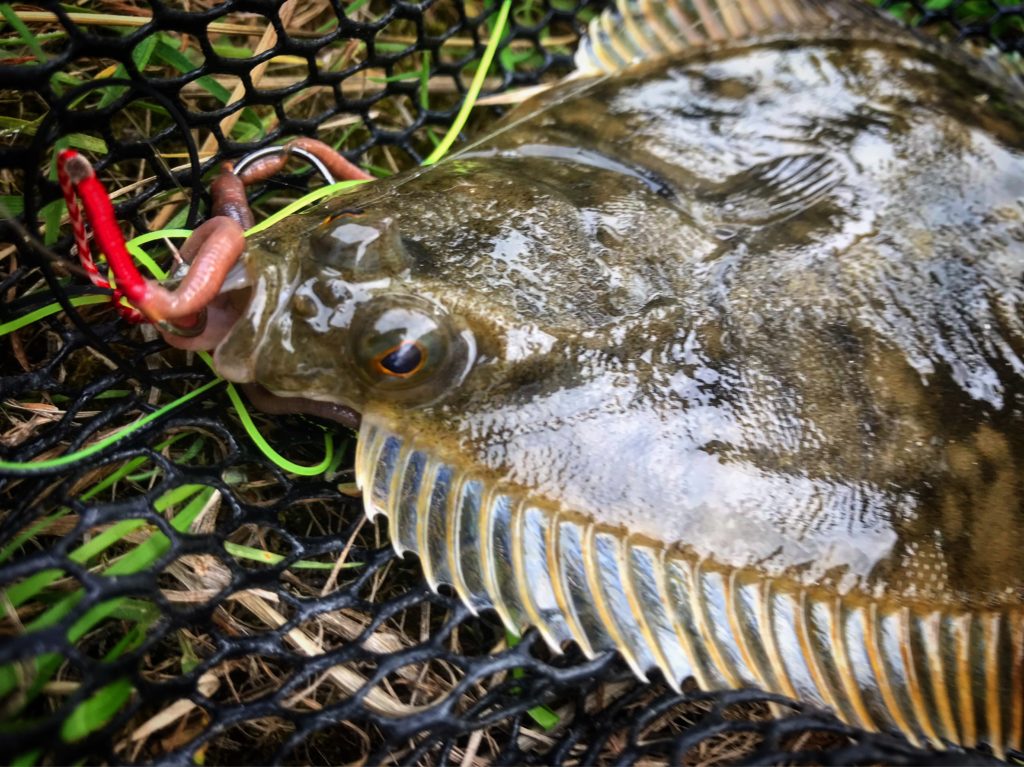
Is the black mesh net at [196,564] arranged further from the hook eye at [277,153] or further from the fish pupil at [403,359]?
the fish pupil at [403,359]

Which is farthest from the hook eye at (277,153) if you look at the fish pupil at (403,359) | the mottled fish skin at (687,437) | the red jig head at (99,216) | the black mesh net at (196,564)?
the fish pupil at (403,359)

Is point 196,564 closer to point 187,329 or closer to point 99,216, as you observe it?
point 187,329

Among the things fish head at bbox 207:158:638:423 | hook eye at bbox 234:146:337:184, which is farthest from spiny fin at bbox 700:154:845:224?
hook eye at bbox 234:146:337:184

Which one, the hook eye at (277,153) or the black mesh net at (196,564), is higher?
the hook eye at (277,153)

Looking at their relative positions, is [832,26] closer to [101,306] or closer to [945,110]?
[945,110]

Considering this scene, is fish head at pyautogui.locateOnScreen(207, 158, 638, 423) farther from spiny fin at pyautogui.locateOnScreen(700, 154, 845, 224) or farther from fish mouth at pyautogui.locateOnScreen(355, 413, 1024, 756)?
spiny fin at pyautogui.locateOnScreen(700, 154, 845, 224)

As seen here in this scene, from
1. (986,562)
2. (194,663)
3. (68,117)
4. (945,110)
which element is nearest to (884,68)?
(945,110)
